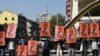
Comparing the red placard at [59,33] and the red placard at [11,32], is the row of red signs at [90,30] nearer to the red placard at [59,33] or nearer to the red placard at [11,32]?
the red placard at [59,33]

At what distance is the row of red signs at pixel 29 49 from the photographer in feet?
68.0

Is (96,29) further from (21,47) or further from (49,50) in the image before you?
(21,47)

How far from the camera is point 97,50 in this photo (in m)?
21.4

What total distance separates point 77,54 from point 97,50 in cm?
183

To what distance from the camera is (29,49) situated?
20906 millimetres

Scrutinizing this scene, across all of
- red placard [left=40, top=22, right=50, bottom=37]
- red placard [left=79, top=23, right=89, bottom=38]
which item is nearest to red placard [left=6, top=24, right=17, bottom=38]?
red placard [left=40, top=22, right=50, bottom=37]

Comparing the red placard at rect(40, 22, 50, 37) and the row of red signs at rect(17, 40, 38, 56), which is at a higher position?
the red placard at rect(40, 22, 50, 37)

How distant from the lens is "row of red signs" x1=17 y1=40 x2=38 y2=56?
20.7m

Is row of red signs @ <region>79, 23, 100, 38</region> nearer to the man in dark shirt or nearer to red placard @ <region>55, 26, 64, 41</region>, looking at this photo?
red placard @ <region>55, 26, 64, 41</region>

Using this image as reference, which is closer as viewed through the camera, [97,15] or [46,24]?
[46,24]

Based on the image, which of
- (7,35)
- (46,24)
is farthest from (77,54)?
(7,35)

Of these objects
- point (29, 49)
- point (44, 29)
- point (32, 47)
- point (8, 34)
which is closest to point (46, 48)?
point (44, 29)

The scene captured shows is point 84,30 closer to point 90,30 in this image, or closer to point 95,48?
point 90,30

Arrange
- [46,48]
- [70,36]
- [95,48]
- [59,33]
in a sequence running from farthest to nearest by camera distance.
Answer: [59,33] < [70,36] < [46,48] < [95,48]
